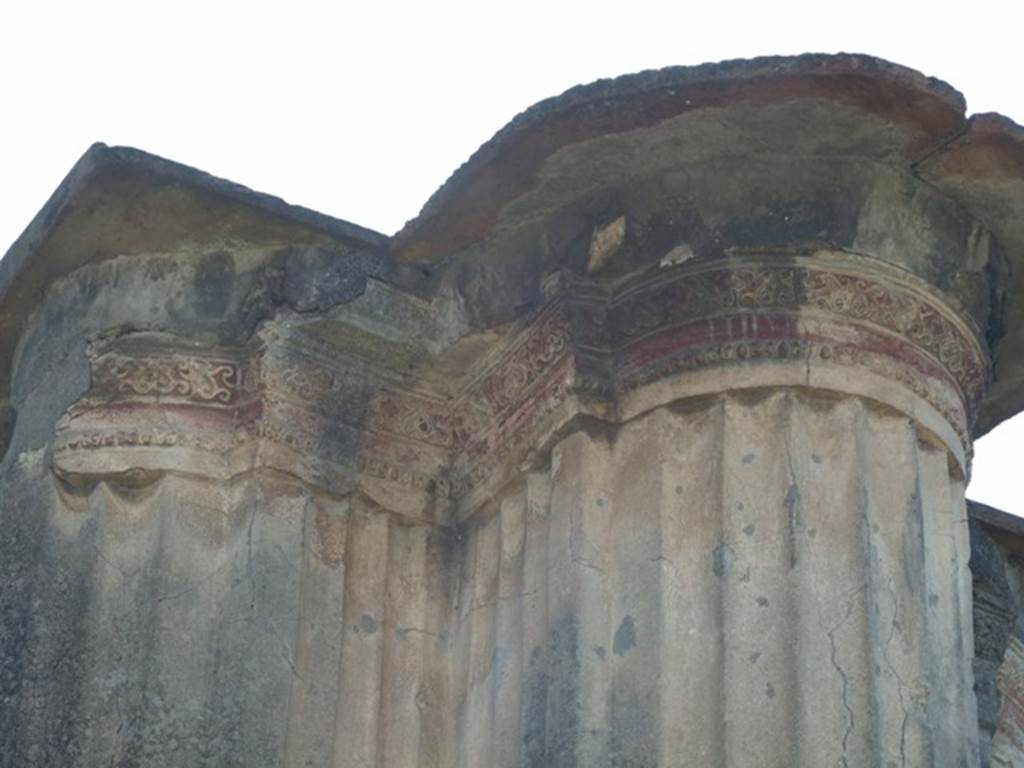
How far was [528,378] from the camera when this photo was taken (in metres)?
9.15

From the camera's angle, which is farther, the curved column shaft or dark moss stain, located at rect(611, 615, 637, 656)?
dark moss stain, located at rect(611, 615, 637, 656)

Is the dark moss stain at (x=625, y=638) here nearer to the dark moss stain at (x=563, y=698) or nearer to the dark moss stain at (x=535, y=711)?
the dark moss stain at (x=563, y=698)

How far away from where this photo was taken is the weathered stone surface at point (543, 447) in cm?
840

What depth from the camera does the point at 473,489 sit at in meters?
9.30

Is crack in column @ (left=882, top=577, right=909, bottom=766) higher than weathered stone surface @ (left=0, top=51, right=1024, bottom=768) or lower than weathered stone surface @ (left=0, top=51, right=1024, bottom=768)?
lower

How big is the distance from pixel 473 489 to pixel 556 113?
47.2 inches

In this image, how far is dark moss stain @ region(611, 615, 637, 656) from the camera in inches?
334

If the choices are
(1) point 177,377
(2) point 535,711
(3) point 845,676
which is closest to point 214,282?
(1) point 177,377

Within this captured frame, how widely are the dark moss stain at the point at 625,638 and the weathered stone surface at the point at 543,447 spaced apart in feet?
0.04

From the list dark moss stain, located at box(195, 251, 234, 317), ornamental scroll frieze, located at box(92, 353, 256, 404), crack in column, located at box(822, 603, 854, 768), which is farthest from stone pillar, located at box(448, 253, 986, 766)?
dark moss stain, located at box(195, 251, 234, 317)

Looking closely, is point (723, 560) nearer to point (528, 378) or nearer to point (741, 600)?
point (741, 600)

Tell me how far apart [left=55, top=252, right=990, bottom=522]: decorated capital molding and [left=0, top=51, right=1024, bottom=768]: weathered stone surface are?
0.01 meters

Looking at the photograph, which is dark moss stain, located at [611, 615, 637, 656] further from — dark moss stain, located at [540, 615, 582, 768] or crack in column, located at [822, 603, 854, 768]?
crack in column, located at [822, 603, 854, 768]

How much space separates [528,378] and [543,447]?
250mm
